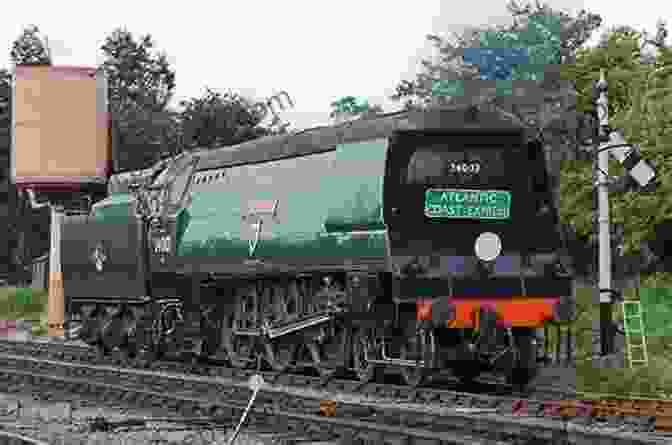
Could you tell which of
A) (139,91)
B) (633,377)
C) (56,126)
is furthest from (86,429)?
(139,91)

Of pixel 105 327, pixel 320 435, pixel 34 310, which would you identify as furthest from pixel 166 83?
pixel 320 435

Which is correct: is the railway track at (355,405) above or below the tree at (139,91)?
below

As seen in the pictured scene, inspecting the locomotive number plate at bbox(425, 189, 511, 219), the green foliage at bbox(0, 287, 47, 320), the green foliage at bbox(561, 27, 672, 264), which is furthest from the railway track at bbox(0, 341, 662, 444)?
the green foliage at bbox(0, 287, 47, 320)

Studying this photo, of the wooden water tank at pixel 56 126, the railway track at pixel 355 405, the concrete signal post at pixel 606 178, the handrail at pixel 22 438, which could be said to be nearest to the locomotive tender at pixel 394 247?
the railway track at pixel 355 405

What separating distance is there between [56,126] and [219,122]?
1309cm

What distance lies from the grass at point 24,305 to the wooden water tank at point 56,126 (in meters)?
4.52

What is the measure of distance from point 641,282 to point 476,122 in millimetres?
19203

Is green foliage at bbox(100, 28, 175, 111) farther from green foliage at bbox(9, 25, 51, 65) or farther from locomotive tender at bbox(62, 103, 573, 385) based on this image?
locomotive tender at bbox(62, 103, 573, 385)

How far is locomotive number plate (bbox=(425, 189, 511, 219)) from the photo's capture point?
48.5 ft

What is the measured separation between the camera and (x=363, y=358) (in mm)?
15852

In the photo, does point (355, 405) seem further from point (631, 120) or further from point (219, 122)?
point (219, 122)

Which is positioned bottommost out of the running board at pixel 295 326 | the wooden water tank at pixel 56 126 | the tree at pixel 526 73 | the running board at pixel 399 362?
the running board at pixel 399 362

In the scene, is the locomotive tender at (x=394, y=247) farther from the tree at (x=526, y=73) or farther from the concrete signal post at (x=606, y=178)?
the tree at (x=526, y=73)

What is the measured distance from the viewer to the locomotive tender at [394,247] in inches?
574
